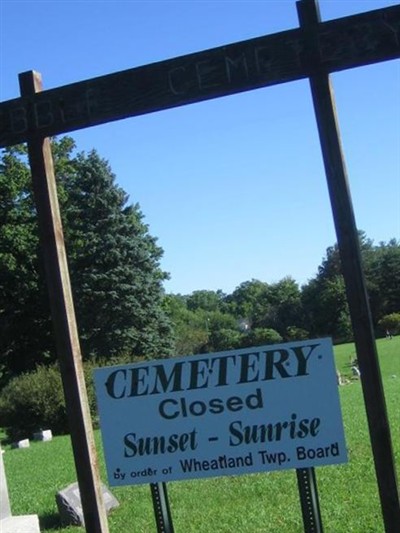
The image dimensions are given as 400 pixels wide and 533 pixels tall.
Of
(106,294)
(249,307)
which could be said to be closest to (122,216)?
(106,294)

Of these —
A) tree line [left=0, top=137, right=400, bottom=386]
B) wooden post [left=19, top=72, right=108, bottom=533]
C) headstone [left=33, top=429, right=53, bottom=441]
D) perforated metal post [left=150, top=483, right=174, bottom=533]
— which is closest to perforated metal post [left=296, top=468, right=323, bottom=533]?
perforated metal post [left=150, top=483, right=174, bottom=533]

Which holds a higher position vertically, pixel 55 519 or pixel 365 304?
A: pixel 365 304

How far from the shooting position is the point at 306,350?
432 centimetres

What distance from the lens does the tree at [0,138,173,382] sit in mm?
41094

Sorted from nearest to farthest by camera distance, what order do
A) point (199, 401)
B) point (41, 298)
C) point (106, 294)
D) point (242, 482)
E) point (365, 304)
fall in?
point (365, 304), point (199, 401), point (242, 482), point (106, 294), point (41, 298)

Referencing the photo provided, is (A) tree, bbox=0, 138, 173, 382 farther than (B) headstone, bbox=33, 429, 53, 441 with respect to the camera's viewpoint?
Yes

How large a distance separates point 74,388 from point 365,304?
1.81 m

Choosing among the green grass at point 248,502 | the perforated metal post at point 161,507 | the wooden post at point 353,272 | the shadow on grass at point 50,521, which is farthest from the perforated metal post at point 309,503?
the shadow on grass at point 50,521

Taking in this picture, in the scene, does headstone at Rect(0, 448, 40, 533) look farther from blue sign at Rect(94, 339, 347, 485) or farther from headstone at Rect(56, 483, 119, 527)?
headstone at Rect(56, 483, 119, 527)

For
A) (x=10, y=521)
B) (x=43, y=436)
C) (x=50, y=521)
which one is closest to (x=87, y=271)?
(x=43, y=436)

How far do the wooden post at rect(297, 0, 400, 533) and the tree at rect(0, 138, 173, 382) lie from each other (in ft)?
117

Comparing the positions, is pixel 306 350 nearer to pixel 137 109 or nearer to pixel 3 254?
pixel 137 109

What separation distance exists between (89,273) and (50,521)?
33.0 metres

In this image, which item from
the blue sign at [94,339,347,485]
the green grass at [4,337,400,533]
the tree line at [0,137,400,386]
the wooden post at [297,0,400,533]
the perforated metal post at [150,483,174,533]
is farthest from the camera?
the tree line at [0,137,400,386]
